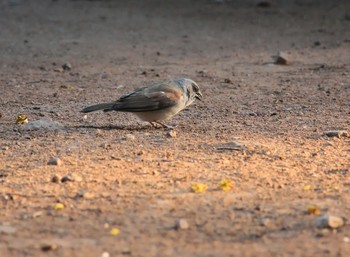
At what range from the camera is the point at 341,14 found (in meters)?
15.3

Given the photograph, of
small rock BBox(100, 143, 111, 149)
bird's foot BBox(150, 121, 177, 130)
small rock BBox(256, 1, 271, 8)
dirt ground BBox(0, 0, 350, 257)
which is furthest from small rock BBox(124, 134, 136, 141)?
small rock BBox(256, 1, 271, 8)

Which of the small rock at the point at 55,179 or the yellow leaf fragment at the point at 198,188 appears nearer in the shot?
the yellow leaf fragment at the point at 198,188

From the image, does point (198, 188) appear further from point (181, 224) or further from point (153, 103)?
point (153, 103)

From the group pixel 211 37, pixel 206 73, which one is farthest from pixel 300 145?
pixel 211 37

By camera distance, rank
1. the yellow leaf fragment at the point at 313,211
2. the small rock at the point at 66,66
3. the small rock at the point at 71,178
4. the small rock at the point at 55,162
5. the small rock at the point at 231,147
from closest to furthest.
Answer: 1. the yellow leaf fragment at the point at 313,211
2. the small rock at the point at 71,178
3. the small rock at the point at 55,162
4. the small rock at the point at 231,147
5. the small rock at the point at 66,66

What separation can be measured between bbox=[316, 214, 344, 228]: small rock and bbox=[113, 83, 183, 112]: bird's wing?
2747 mm

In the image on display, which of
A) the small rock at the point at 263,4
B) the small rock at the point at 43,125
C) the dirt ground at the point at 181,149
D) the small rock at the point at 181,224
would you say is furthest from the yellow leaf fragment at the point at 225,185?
the small rock at the point at 263,4

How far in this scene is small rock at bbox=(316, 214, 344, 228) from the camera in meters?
4.87

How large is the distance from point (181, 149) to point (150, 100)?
2.77ft

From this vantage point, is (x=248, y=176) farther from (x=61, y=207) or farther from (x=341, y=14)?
(x=341, y=14)

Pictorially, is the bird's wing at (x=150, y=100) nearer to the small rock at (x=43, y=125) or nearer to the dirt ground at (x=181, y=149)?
the dirt ground at (x=181, y=149)

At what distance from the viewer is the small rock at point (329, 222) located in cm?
487

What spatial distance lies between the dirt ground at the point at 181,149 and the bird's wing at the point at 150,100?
0.70ft

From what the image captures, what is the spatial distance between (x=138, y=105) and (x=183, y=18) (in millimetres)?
8618
